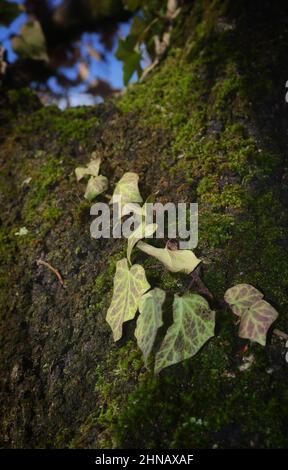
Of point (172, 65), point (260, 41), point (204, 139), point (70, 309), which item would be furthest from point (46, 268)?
point (260, 41)

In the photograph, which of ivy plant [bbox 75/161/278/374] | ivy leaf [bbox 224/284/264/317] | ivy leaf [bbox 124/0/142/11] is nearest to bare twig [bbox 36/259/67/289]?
ivy plant [bbox 75/161/278/374]

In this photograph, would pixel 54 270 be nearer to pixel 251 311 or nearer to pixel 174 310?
pixel 174 310

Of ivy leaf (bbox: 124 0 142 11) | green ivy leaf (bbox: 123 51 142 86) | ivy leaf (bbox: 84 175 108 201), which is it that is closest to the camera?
ivy leaf (bbox: 84 175 108 201)

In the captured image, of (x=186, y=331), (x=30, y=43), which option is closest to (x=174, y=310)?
(x=186, y=331)

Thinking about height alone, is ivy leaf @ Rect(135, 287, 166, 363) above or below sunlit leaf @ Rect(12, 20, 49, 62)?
below

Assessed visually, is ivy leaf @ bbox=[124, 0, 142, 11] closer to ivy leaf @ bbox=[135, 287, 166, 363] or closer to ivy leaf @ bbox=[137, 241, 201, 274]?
ivy leaf @ bbox=[137, 241, 201, 274]

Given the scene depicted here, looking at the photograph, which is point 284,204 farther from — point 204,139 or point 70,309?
point 70,309
